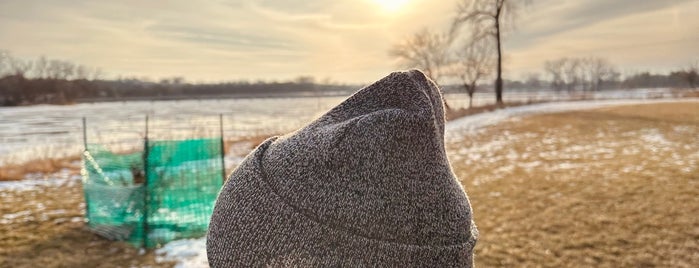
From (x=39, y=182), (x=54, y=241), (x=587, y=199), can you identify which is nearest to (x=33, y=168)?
(x=39, y=182)

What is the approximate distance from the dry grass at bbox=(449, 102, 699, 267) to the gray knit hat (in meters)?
4.68

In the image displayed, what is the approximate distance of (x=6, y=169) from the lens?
11.2 metres

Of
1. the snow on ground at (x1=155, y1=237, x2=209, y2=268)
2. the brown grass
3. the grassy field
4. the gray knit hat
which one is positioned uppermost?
Answer: the gray knit hat

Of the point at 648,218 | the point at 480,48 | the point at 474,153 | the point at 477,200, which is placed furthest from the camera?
the point at 480,48

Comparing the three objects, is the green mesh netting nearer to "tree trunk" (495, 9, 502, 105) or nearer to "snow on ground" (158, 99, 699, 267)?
"snow on ground" (158, 99, 699, 267)

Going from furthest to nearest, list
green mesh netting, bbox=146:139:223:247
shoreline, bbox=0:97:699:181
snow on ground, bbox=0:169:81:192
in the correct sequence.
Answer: shoreline, bbox=0:97:699:181 < snow on ground, bbox=0:169:81:192 < green mesh netting, bbox=146:139:223:247

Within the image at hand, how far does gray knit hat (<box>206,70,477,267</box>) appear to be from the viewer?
819 mm

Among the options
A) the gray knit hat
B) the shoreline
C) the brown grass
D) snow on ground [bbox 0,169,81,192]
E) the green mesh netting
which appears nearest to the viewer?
the gray knit hat

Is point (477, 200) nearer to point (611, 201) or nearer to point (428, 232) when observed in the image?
point (611, 201)

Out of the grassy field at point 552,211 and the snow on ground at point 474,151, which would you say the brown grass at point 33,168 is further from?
the snow on ground at point 474,151

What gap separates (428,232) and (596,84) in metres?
150

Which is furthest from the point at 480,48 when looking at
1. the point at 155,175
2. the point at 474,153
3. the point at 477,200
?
the point at 155,175

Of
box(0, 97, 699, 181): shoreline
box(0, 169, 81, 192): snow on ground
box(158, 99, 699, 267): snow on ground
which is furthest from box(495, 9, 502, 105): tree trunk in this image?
box(0, 169, 81, 192): snow on ground

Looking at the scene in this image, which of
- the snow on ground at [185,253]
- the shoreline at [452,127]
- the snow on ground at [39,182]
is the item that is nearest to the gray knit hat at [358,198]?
the shoreline at [452,127]
